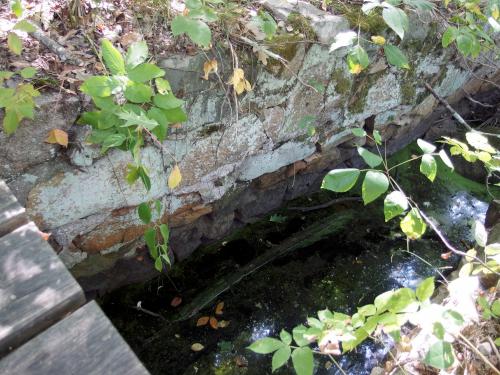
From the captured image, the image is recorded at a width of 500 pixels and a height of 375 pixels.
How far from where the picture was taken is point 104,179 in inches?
69.9

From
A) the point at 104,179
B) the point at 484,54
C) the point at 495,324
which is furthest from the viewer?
the point at 484,54

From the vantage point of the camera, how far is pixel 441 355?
0.97 meters

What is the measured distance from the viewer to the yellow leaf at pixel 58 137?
1.51 meters

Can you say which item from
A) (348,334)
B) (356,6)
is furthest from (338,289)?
(356,6)

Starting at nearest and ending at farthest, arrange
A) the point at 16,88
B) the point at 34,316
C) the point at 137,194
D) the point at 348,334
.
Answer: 1. the point at 34,316
2. the point at 348,334
3. the point at 16,88
4. the point at 137,194

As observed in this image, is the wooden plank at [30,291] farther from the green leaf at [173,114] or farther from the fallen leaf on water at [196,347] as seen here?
the fallen leaf on water at [196,347]

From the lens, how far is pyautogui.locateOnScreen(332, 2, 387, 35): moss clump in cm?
220

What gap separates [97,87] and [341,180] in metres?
0.83

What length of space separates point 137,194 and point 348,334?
1.18 m

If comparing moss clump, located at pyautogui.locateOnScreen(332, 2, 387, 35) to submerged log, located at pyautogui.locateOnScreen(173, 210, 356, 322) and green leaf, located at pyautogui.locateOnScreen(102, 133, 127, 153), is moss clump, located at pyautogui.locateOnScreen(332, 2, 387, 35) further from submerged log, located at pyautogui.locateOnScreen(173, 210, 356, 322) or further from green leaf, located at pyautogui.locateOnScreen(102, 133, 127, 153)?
green leaf, located at pyautogui.locateOnScreen(102, 133, 127, 153)

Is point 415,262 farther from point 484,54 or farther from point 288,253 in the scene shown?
point 484,54

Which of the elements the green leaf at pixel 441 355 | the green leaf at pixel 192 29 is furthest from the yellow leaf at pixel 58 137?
the green leaf at pixel 441 355

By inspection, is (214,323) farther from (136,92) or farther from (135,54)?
(135,54)

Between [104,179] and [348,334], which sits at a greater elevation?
[104,179]
